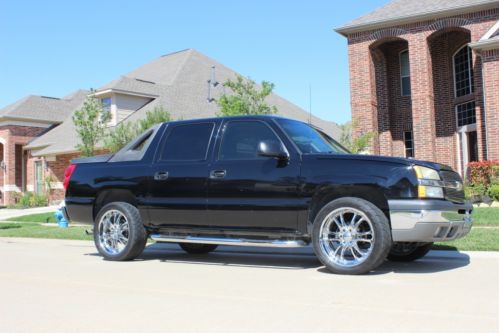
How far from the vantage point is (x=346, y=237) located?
6770 millimetres

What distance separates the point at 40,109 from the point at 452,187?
105 feet

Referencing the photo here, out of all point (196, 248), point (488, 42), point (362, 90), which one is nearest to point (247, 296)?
point (196, 248)

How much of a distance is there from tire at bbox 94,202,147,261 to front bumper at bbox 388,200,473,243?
12.0 ft

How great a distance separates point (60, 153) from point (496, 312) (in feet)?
90.1

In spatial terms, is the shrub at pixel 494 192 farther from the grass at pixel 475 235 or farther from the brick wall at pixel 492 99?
the grass at pixel 475 235

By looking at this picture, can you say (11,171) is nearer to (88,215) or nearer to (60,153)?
(60,153)

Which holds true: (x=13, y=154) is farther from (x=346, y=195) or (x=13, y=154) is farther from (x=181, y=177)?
(x=346, y=195)

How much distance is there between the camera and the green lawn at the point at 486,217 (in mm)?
11969

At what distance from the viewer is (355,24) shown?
23953 mm

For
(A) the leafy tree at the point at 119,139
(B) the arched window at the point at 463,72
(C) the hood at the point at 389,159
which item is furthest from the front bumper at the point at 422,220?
(B) the arched window at the point at 463,72

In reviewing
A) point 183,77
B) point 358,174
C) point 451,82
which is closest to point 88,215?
point 358,174

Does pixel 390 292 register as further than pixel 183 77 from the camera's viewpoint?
No

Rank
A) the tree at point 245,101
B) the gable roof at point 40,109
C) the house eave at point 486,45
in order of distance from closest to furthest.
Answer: the tree at point 245,101, the house eave at point 486,45, the gable roof at point 40,109

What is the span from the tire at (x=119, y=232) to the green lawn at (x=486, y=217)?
730cm
